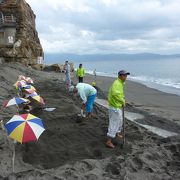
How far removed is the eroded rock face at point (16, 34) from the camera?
38594 mm

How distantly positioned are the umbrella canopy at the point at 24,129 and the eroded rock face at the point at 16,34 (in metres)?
31.6

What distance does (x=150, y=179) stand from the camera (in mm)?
7465

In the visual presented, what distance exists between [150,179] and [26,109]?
492cm

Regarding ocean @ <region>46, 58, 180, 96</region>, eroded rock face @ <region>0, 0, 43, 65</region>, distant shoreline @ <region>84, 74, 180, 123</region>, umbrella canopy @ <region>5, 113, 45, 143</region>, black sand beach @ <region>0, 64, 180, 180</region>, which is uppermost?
eroded rock face @ <region>0, 0, 43, 65</region>

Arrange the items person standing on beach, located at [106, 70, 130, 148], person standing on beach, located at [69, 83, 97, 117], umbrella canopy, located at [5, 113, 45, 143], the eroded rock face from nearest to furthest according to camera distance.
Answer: umbrella canopy, located at [5, 113, 45, 143] < person standing on beach, located at [106, 70, 130, 148] < person standing on beach, located at [69, 83, 97, 117] < the eroded rock face

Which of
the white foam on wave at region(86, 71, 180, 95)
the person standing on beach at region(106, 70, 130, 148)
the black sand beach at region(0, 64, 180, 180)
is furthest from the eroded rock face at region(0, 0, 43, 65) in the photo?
the person standing on beach at region(106, 70, 130, 148)

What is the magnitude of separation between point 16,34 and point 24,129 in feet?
113

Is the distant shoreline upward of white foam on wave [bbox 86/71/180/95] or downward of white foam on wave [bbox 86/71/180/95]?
upward

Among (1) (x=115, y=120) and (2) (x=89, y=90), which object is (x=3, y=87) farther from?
(1) (x=115, y=120)

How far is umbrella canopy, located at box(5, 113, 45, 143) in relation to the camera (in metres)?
6.85

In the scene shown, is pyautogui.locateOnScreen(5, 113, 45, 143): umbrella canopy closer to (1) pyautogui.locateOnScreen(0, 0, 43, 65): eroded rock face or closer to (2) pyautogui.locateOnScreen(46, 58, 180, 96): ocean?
(2) pyautogui.locateOnScreen(46, 58, 180, 96): ocean

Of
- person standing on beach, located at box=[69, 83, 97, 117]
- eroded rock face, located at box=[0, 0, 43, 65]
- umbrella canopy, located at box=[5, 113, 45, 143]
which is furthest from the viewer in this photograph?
eroded rock face, located at box=[0, 0, 43, 65]

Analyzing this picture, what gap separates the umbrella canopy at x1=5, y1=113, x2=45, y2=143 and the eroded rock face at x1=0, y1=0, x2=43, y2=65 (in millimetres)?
31649

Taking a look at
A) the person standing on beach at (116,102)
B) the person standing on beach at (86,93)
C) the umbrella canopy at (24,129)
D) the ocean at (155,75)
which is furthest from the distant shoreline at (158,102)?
the umbrella canopy at (24,129)
